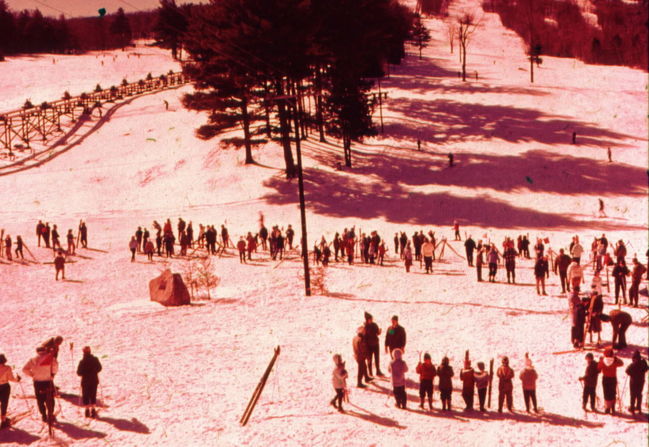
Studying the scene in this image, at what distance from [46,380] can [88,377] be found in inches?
28.8

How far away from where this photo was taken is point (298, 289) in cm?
2480

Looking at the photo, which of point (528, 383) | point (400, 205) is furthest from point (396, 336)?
point (400, 205)

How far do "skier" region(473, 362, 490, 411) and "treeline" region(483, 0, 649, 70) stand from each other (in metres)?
56.3

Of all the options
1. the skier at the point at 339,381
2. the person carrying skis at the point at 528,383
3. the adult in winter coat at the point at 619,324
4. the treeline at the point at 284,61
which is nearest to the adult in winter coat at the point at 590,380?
the person carrying skis at the point at 528,383

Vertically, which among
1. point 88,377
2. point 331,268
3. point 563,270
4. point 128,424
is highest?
point 88,377

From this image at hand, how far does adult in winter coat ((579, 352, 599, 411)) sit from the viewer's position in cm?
1309

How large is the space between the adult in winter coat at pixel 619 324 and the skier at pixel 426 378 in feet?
17.2

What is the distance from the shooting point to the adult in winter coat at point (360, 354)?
14.7 meters

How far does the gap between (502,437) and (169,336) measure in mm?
10160

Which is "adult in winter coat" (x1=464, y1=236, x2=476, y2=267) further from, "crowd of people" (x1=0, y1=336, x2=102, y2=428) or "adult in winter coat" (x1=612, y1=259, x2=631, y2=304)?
"crowd of people" (x1=0, y1=336, x2=102, y2=428)

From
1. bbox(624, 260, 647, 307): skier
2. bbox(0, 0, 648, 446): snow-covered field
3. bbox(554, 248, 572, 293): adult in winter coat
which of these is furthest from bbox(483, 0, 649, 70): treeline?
bbox(624, 260, 647, 307): skier

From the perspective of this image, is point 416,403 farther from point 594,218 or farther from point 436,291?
point 594,218

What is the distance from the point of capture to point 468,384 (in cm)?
1358

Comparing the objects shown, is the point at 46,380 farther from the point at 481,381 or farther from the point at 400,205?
the point at 400,205
